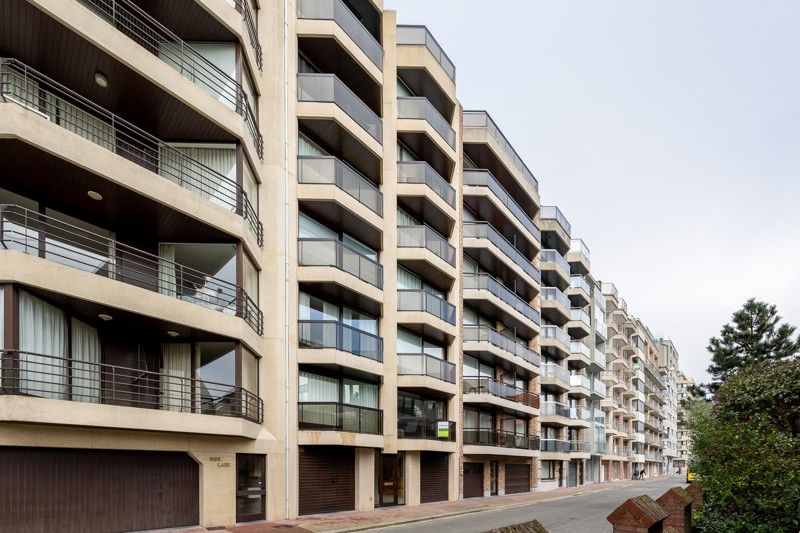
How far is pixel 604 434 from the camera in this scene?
77.6 meters

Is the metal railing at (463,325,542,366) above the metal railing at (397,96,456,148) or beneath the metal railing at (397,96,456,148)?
beneath

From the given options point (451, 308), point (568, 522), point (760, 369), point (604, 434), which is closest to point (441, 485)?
point (451, 308)

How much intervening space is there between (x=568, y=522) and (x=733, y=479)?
13.7 meters

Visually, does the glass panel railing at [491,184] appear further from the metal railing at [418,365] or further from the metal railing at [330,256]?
the metal railing at [330,256]

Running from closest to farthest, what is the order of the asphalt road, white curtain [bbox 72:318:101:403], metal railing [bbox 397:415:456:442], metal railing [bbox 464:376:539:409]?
1. white curtain [bbox 72:318:101:403]
2. the asphalt road
3. metal railing [bbox 397:415:456:442]
4. metal railing [bbox 464:376:539:409]

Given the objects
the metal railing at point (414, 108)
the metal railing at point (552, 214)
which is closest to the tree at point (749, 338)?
the metal railing at point (552, 214)

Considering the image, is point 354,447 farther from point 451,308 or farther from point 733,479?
point 733,479

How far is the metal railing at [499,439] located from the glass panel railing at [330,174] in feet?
55.9

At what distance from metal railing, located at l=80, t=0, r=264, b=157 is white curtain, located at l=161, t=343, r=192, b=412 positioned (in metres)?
7.02

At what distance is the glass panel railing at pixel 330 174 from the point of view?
2686 cm

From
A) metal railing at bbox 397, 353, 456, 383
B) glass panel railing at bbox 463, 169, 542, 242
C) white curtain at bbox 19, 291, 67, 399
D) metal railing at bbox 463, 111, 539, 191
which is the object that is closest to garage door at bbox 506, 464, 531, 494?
metal railing at bbox 397, 353, 456, 383

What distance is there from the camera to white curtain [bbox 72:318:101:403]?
56.2 feet

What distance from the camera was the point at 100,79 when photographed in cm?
1767

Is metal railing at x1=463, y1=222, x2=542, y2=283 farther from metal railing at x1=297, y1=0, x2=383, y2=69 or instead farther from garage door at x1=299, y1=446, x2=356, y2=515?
garage door at x1=299, y1=446, x2=356, y2=515
